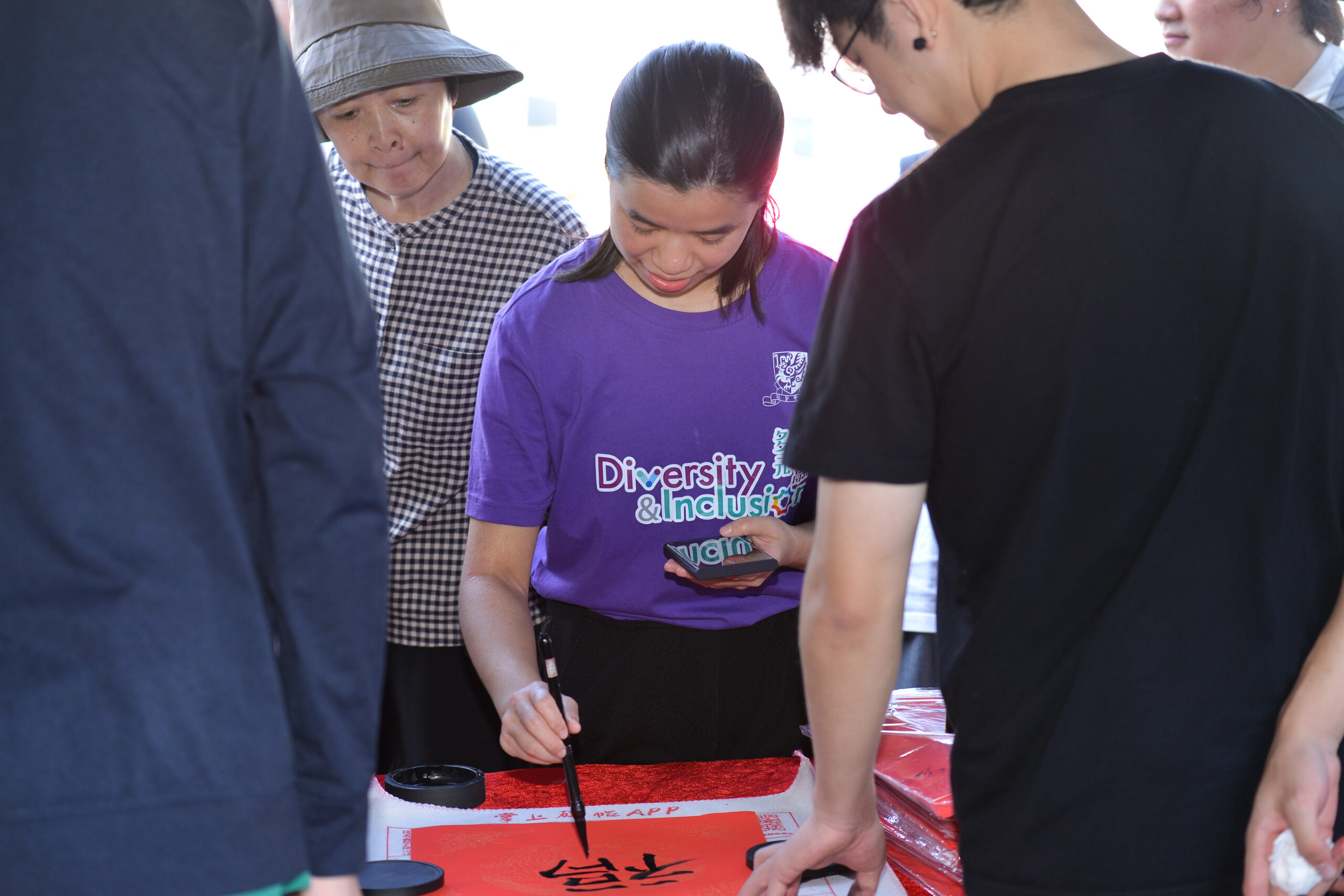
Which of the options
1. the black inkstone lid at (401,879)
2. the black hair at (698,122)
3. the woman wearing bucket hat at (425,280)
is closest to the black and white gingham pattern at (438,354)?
the woman wearing bucket hat at (425,280)

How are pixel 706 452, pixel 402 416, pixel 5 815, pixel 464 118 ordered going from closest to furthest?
pixel 5 815
pixel 706 452
pixel 402 416
pixel 464 118

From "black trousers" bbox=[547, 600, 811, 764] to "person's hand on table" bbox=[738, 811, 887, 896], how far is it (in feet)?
1.38

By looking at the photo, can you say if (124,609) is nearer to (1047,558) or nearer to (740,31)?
(1047,558)

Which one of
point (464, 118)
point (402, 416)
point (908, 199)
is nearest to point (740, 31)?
point (464, 118)

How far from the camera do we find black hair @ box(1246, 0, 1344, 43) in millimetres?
1803

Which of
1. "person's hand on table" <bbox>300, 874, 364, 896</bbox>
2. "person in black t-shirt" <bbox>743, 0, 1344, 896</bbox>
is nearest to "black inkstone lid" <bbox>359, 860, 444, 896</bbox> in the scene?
"person's hand on table" <bbox>300, 874, 364, 896</bbox>

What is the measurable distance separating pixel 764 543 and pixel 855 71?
0.57 m

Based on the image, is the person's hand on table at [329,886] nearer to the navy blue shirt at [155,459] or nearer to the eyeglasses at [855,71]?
the navy blue shirt at [155,459]

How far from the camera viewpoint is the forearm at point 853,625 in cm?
79

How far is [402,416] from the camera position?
1.73 metres

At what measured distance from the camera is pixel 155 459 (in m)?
0.55

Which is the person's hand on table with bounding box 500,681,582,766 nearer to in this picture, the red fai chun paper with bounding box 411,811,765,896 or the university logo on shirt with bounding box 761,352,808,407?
the red fai chun paper with bounding box 411,811,765,896

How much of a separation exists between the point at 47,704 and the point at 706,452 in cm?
94

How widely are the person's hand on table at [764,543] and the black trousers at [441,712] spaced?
59 cm
